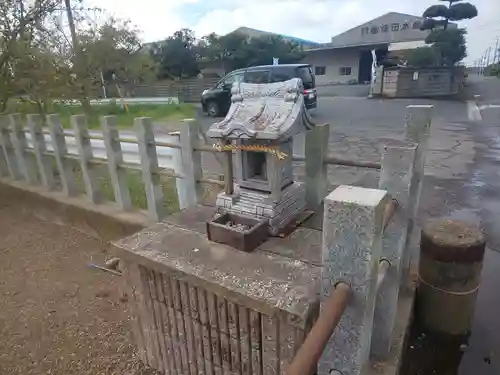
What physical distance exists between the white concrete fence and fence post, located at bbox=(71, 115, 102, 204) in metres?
0.01

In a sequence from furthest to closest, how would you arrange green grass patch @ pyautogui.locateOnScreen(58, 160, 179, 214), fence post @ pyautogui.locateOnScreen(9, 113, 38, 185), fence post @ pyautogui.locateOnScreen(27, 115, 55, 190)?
fence post @ pyautogui.locateOnScreen(9, 113, 38, 185), green grass patch @ pyautogui.locateOnScreen(58, 160, 179, 214), fence post @ pyautogui.locateOnScreen(27, 115, 55, 190)

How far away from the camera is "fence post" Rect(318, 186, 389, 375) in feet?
3.61

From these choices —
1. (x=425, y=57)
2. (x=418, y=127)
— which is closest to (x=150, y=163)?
(x=418, y=127)

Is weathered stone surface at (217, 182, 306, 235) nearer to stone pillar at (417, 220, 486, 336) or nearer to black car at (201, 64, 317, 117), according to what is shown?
stone pillar at (417, 220, 486, 336)

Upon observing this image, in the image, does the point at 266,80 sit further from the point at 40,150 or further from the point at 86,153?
the point at 86,153

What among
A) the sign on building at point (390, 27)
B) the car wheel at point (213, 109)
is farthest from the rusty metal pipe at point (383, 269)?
the sign on building at point (390, 27)

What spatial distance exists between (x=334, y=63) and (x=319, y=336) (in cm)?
2966

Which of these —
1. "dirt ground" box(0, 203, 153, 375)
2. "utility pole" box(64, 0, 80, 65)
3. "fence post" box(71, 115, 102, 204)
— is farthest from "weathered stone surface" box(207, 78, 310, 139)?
"utility pole" box(64, 0, 80, 65)

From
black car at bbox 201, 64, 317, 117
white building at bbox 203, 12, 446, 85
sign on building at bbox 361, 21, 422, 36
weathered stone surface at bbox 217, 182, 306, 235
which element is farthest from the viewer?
sign on building at bbox 361, 21, 422, 36

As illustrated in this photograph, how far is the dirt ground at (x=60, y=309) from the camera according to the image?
9.04ft

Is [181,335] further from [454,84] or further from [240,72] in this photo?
[454,84]

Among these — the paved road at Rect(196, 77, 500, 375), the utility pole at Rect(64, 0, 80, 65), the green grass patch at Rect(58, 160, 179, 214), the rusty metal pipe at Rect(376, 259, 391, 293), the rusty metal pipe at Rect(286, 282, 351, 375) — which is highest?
the utility pole at Rect(64, 0, 80, 65)

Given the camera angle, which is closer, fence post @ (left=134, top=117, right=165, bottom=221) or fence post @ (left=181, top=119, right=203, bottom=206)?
fence post @ (left=181, top=119, right=203, bottom=206)

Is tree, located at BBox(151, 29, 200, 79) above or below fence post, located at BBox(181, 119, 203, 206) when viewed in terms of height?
above
